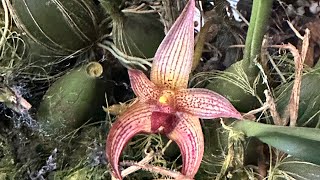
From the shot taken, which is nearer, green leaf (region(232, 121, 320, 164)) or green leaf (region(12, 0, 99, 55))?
green leaf (region(232, 121, 320, 164))

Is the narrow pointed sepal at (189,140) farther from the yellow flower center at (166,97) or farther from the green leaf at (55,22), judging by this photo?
the green leaf at (55,22)

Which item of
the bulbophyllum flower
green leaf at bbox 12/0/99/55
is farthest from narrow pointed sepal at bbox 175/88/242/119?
green leaf at bbox 12/0/99/55

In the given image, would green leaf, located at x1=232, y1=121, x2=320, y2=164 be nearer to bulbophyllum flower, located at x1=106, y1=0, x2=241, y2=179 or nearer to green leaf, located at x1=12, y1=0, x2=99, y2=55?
bulbophyllum flower, located at x1=106, y1=0, x2=241, y2=179

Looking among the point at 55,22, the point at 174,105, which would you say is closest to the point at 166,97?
the point at 174,105

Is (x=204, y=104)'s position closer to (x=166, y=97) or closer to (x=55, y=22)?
(x=166, y=97)

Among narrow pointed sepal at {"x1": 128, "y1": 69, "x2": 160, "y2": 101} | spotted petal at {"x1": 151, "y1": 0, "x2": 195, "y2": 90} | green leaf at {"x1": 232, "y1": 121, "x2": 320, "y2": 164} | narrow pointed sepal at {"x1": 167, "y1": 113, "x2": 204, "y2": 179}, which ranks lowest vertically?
narrow pointed sepal at {"x1": 167, "y1": 113, "x2": 204, "y2": 179}

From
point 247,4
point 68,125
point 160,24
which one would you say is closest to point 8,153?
point 68,125

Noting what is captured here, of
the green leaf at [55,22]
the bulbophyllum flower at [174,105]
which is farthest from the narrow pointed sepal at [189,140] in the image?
the green leaf at [55,22]
